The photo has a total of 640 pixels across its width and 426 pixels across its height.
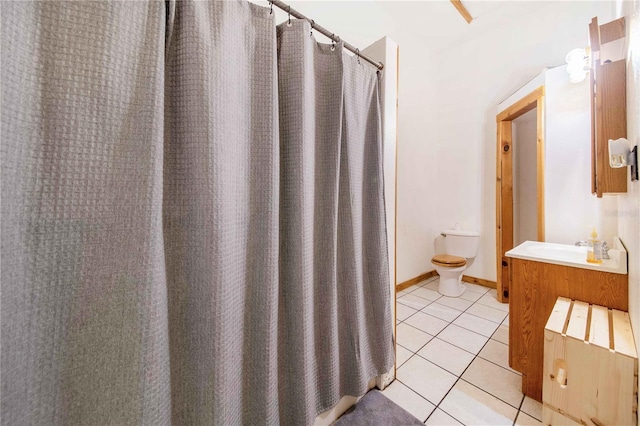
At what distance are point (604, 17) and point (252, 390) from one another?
152 inches

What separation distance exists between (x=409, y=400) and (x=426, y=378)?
23 cm

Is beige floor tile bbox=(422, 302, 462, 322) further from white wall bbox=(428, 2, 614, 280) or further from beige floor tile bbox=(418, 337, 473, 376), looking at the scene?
white wall bbox=(428, 2, 614, 280)

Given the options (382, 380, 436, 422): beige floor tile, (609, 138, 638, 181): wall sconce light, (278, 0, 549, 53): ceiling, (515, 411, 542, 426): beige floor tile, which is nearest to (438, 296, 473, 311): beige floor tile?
(515, 411, 542, 426): beige floor tile

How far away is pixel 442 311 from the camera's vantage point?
2.26m

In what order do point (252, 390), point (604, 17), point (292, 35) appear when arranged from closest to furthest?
point (252, 390)
point (292, 35)
point (604, 17)

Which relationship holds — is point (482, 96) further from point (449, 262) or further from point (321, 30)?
point (321, 30)

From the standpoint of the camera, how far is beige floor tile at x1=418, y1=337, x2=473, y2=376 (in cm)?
152

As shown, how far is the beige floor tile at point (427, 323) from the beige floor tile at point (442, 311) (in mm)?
70

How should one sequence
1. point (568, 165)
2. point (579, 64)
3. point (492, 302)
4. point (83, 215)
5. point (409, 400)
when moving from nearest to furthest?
point (83, 215) → point (409, 400) → point (579, 64) → point (568, 165) → point (492, 302)

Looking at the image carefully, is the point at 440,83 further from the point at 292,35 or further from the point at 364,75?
the point at 292,35

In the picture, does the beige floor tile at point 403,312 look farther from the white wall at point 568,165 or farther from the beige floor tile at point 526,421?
the white wall at point 568,165

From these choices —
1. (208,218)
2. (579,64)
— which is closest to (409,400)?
(208,218)

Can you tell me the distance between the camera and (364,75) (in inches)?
45.9

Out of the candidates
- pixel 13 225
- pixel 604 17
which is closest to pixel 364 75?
pixel 13 225
